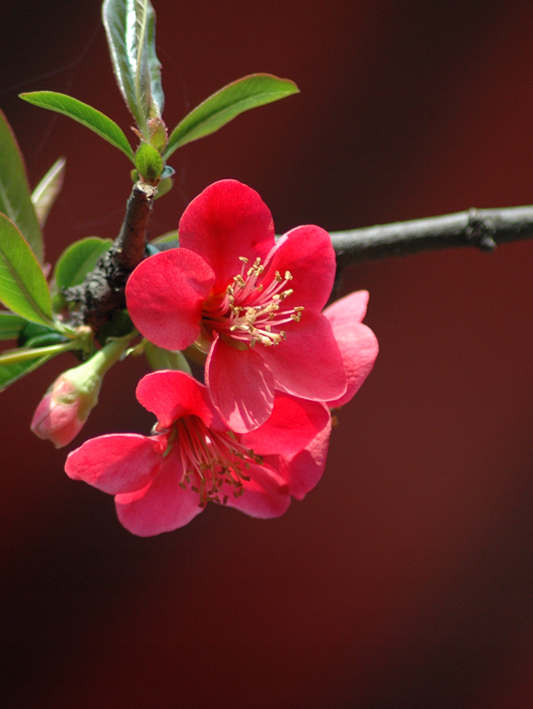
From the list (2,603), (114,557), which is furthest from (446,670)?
(2,603)

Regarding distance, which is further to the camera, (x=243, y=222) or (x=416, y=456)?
(x=416, y=456)

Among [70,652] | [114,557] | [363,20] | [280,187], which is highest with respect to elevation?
[363,20]

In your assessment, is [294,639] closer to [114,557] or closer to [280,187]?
[114,557]

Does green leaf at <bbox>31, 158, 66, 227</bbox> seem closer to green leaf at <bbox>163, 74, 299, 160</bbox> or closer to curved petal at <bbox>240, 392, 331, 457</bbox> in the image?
green leaf at <bbox>163, 74, 299, 160</bbox>

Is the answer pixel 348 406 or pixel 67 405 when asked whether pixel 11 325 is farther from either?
pixel 348 406

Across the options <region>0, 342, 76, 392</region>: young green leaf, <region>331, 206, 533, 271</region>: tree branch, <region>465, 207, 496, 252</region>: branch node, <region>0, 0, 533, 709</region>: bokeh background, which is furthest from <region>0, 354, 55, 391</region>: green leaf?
<region>0, 0, 533, 709</region>: bokeh background
